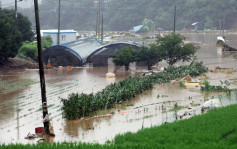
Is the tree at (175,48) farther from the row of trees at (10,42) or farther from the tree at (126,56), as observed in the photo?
the row of trees at (10,42)

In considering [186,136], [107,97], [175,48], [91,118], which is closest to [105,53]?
[175,48]

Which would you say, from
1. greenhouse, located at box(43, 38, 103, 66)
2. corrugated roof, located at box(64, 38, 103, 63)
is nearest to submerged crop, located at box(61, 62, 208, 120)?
greenhouse, located at box(43, 38, 103, 66)

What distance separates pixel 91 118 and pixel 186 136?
6.85m

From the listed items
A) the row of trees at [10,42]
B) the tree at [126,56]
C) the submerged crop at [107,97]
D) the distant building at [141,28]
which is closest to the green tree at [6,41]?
the row of trees at [10,42]

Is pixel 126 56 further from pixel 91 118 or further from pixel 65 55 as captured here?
pixel 91 118

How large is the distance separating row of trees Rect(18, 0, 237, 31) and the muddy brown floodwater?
8284 centimetres

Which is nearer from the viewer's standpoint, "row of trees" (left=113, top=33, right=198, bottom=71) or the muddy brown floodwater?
the muddy brown floodwater

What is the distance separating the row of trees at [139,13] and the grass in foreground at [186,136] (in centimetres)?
10184

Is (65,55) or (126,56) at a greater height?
(65,55)

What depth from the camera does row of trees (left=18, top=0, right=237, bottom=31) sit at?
368 ft

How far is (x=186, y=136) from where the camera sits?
35.9ft

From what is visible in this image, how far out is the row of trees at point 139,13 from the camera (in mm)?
112188

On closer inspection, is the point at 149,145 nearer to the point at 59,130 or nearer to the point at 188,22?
the point at 59,130

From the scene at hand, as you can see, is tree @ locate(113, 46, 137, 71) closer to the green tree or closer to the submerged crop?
the submerged crop
